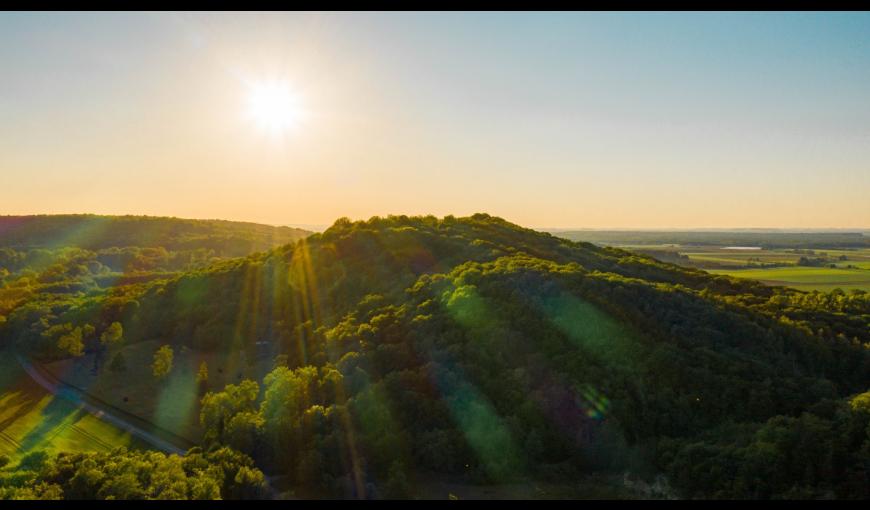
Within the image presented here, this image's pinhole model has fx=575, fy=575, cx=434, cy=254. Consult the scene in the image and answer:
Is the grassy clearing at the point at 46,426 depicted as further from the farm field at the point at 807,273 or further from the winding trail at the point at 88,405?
the farm field at the point at 807,273

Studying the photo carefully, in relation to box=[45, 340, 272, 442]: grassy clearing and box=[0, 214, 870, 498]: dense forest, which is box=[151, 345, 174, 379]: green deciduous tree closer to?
box=[0, 214, 870, 498]: dense forest

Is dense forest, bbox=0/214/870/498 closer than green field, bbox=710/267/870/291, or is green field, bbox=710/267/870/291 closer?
dense forest, bbox=0/214/870/498

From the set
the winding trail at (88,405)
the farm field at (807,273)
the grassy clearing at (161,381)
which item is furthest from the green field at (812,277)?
the winding trail at (88,405)

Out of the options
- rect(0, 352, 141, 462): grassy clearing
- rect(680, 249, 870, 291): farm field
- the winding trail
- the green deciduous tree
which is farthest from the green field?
rect(0, 352, 141, 462): grassy clearing

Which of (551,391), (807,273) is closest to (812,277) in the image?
(807,273)
